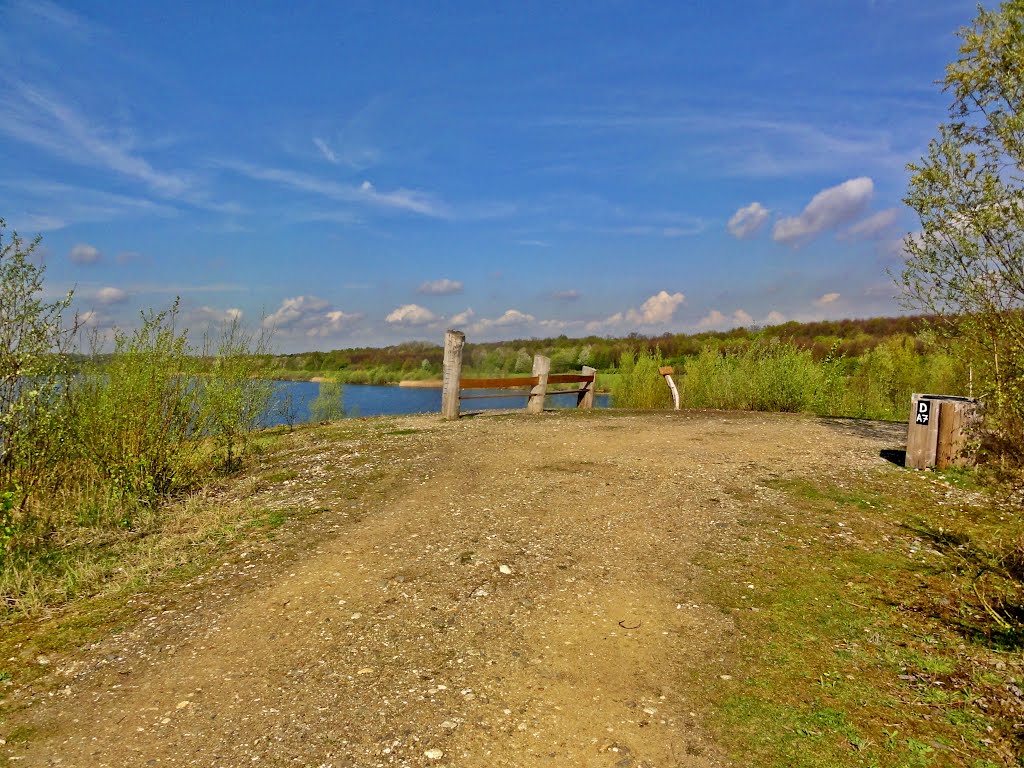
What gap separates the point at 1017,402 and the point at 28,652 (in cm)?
822

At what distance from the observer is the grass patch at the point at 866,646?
2965mm

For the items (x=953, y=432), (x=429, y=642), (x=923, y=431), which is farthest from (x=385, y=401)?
(x=429, y=642)

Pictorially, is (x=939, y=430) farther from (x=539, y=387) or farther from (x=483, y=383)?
(x=483, y=383)

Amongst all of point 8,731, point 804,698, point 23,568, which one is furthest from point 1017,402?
point 23,568

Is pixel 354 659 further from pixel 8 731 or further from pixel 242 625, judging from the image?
pixel 8 731

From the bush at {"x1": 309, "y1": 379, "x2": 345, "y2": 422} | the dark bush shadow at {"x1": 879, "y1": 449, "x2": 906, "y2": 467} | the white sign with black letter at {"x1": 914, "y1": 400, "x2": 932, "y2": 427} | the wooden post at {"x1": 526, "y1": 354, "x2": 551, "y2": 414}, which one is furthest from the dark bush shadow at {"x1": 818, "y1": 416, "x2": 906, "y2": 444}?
the bush at {"x1": 309, "y1": 379, "x2": 345, "y2": 422}

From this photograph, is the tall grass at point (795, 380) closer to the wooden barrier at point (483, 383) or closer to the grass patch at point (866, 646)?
the wooden barrier at point (483, 383)

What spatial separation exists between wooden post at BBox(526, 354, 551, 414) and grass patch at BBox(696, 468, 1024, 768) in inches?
293

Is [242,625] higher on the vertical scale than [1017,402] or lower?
lower

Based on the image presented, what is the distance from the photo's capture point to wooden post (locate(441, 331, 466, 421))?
1215cm

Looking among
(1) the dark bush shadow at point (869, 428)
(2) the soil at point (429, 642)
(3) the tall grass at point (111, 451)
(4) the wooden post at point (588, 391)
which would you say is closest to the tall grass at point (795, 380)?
(1) the dark bush shadow at point (869, 428)

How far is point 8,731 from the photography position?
305 cm

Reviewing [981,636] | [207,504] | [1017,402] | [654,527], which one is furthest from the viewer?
[207,504]

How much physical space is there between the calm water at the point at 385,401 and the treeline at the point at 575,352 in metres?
0.43
